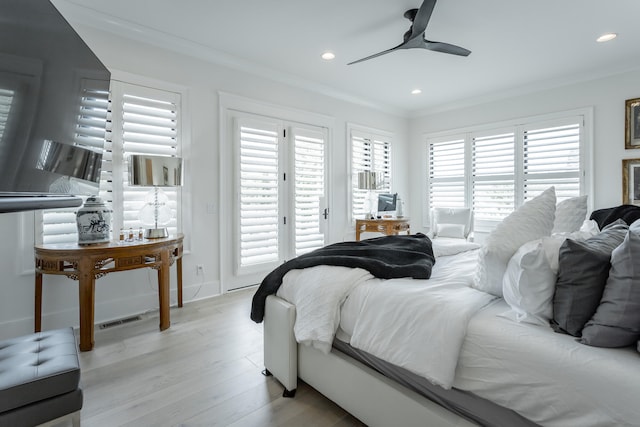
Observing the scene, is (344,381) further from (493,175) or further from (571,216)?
(493,175)

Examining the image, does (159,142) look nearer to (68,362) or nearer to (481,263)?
(68,362)

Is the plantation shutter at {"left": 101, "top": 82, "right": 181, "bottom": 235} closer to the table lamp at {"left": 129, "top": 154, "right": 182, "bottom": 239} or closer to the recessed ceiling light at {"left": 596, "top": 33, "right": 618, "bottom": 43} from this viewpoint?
the table lamp at {"left": 129, "top": 154, "right": 182, "bottom": 239}

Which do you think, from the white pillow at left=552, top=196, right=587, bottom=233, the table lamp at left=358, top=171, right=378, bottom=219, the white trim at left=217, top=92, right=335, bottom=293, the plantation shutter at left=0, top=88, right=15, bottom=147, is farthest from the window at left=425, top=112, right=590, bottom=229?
the plantation shutter at left=0, top=88, right=15, bottom=147

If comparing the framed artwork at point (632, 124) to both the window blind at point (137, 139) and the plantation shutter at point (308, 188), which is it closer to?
the plantation shutter at point (308, 188)

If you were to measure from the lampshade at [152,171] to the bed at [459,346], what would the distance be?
1.58m

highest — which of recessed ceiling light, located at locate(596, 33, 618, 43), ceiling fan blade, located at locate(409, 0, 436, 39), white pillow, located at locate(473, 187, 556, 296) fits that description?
recessed ceiling light, located at locate(596, 33, 618, 43)

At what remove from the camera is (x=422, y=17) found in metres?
2.41

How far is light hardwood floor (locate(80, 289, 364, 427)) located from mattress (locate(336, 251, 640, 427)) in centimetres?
80

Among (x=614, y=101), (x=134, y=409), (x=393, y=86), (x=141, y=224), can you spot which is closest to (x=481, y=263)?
(x=134, y=409)

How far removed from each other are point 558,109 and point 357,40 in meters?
3.14

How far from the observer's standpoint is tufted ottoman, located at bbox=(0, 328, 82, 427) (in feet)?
4.06

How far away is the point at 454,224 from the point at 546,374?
3.81 meters

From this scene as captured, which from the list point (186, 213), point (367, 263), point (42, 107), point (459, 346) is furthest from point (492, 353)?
point (186, 213)

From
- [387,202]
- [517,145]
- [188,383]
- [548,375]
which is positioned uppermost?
[517,145]
